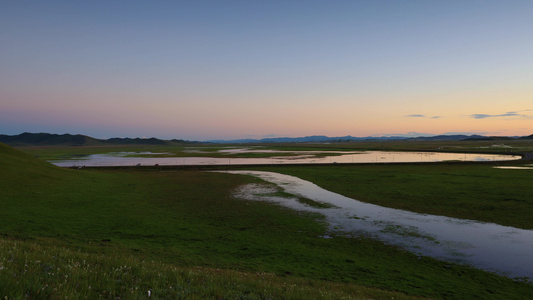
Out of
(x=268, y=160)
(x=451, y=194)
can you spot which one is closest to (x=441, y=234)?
(x=451, y=194)

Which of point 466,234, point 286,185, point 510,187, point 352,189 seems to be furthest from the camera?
point 286,185

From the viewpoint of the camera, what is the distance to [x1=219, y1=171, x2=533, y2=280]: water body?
16.0 metres

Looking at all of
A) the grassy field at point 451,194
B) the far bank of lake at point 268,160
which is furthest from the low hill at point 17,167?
the grassy field at point 451,194

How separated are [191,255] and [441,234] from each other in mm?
18019

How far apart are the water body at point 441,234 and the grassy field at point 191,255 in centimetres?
154

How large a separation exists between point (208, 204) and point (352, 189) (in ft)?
69.0

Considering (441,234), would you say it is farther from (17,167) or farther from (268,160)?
(268,160)

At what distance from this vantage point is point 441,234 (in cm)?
2058

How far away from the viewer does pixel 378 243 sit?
18719 mm

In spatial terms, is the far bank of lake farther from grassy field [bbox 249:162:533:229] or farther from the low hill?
grassy field [bbox 249:162:533:229]

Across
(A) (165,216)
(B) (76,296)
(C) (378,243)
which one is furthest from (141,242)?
(C) (378,243)

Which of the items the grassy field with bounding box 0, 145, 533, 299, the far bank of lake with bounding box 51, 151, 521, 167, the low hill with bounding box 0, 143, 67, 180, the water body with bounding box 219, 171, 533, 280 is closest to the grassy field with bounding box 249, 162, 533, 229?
the water body with bounding box 219, 171, 533, 280

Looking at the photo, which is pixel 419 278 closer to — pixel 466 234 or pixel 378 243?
pixel 378 243

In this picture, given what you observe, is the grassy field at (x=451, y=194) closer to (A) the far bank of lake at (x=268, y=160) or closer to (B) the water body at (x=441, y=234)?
(B) the water body at (x=441, y=234)
